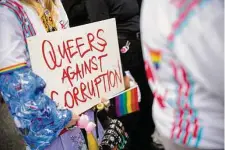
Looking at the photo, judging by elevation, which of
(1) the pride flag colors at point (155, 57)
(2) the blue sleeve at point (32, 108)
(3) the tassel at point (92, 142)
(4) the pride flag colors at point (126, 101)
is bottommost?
(3) the tassel at point (92, 142)

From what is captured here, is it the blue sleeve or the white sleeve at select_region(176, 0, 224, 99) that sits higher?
the white sleeve at select_region(176, 0, 224, 99)

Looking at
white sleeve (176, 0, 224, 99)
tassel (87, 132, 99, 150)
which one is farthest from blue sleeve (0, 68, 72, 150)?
white sleeve (176, 0, 224, 99)

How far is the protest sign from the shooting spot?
1.21 meters

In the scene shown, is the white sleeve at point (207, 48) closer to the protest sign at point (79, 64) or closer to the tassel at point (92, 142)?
the protest sign at point (79, 64)

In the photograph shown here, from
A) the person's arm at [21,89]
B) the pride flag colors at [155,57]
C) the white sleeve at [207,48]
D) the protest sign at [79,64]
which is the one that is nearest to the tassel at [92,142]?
the protest sign at [79,64]

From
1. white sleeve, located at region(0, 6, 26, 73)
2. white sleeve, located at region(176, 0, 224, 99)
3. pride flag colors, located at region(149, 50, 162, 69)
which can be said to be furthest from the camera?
white sleeve, located at region(0, 6, 26, 73)

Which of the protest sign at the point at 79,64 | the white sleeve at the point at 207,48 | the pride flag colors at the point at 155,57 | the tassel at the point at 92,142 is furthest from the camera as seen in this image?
the tassel at the point at 92,142

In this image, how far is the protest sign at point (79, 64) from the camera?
1.21 meters

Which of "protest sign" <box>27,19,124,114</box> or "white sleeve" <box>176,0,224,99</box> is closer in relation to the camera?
"white sleeve" <box>176,0,224,99</box>

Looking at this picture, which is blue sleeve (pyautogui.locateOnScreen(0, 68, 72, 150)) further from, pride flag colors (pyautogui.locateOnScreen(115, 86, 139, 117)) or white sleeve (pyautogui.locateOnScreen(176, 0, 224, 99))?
white sleeve (pyautogui.locateOnScreen(176, 0, 224, 99))

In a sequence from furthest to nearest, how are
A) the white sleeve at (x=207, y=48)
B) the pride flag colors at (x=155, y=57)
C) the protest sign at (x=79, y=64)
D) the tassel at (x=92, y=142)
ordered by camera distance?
the tassel at (x=92, y=142) < the protest sign at (x=79, y=64) < the pride flag colors at (x=155, y=57) < the white sleeve at (x=207, y=48)

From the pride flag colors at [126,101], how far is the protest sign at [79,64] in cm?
4

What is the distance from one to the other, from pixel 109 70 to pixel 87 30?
0.23 m

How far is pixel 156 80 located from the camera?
924 mm
